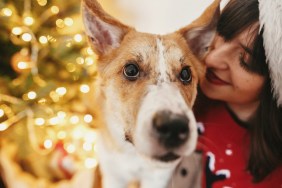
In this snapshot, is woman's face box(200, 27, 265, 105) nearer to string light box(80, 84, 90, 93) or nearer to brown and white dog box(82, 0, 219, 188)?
brown and white dog box(82, 0, 219, 188)

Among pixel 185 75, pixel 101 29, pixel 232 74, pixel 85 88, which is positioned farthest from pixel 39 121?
pixel 232 74

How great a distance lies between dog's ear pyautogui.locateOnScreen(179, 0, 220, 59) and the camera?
980 mm

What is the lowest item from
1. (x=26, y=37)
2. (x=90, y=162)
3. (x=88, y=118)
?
(x=90, y=162)

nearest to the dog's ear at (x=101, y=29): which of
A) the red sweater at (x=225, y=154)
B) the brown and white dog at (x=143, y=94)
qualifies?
the brown and white dog at (x=143, y=94)

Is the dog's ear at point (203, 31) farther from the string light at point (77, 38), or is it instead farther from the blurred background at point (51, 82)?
the string light at point (77, 38)

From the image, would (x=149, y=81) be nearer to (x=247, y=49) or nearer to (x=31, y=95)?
(x=247, y=49)

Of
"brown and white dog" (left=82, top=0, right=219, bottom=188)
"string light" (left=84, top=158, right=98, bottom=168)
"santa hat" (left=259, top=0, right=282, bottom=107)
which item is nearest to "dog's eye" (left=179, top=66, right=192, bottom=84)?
"brown and white dog" (left=82, top=0, right=219, bottom=188)

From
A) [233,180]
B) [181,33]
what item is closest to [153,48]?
[181,33]

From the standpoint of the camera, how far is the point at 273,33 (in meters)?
0.92

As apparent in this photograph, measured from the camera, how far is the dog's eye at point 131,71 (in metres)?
0.89

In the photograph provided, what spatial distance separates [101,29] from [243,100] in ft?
1.67

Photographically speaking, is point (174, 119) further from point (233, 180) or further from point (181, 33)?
point (233, 180)

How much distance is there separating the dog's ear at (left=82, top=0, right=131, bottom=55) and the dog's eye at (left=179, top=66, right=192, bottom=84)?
21 centimetres

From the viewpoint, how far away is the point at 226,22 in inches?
39.9
